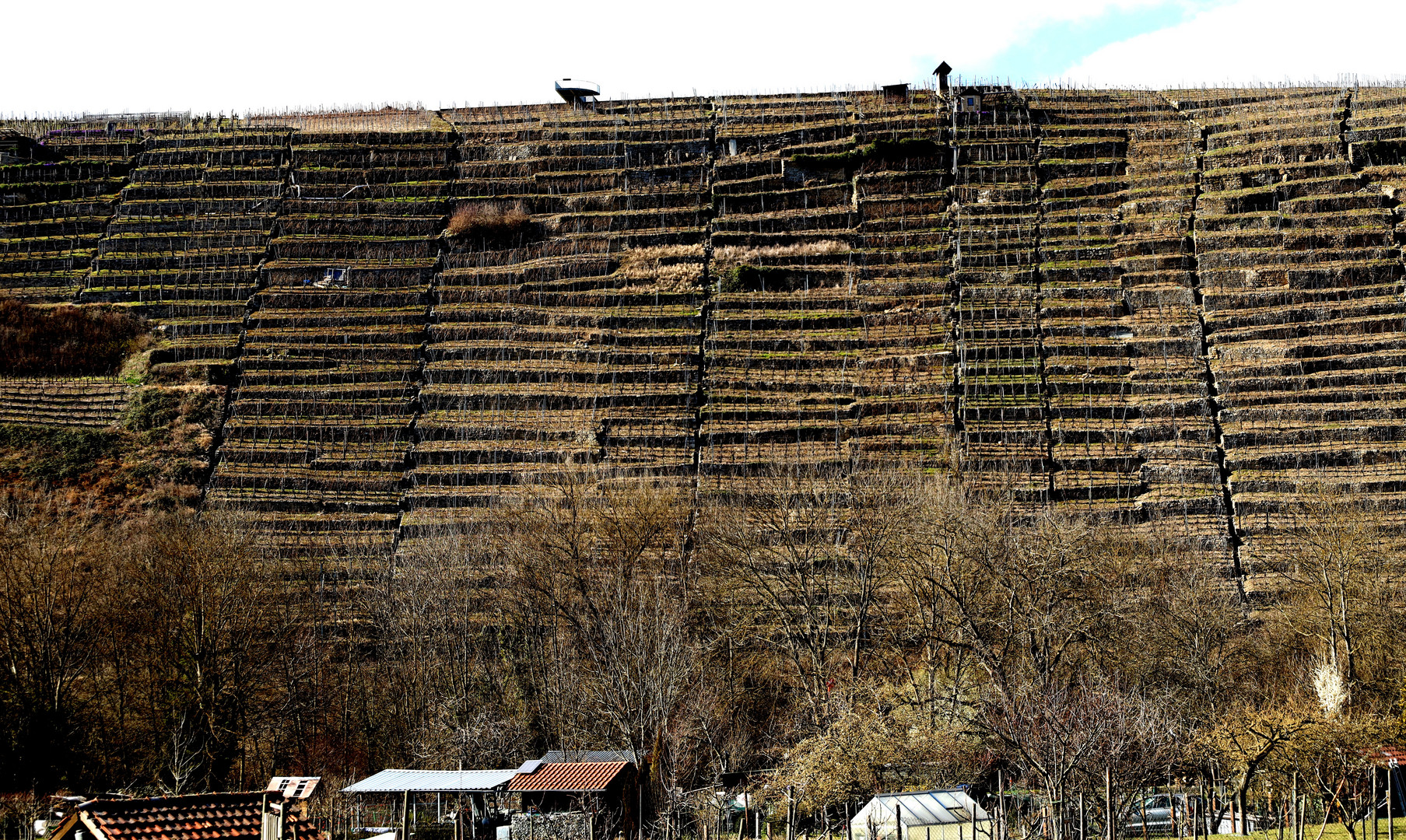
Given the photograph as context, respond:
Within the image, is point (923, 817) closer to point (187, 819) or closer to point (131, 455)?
point (187, 819)

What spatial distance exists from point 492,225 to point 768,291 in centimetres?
1812

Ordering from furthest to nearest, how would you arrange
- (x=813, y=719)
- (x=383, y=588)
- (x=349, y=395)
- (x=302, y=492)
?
1. (x=349, y=395)
2. (x=302, y=492)
3. (x=383, y=588)
4. (x=813, y=719)

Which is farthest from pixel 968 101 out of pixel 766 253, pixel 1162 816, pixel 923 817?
pixel 923 817

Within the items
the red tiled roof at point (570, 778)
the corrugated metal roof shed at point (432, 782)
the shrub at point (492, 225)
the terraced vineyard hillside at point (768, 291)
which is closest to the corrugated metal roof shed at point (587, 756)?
the red tiled roof at point (570, 778)

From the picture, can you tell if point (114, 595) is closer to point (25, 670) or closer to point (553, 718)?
point (25, 670)

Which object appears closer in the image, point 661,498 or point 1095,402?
point 661,498

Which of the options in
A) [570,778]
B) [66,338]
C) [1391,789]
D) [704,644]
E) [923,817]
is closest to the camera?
[1391,789]

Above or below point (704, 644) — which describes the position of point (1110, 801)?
below

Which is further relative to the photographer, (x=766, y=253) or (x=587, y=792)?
(x=766, y=253)

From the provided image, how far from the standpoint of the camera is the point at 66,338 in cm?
8000

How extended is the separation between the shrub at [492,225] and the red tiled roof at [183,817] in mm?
61819

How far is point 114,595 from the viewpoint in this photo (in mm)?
51031

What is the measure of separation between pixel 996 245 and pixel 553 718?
42.1 metres

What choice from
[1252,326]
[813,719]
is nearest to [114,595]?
[813,719]
